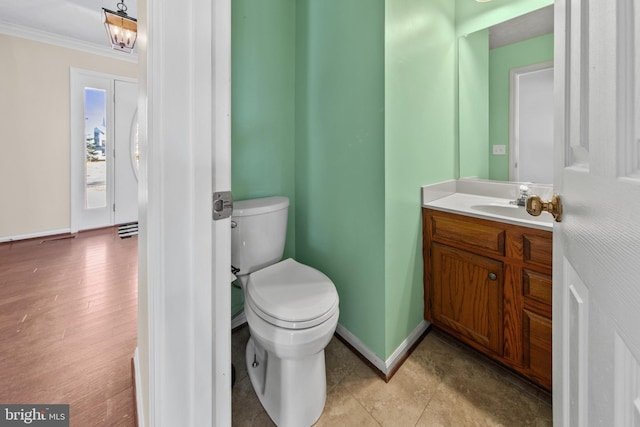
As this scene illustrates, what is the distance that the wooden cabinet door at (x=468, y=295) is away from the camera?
1.32m

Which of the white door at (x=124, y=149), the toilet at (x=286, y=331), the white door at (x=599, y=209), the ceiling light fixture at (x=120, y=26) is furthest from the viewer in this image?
the white door at (x=124, y=149)

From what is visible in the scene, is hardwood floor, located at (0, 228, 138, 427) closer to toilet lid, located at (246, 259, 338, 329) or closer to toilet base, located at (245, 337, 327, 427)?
toilet base, located at (245, 337, 327, 427)

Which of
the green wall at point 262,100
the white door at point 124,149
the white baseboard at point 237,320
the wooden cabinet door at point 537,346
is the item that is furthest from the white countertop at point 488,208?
the white door at point 124,149

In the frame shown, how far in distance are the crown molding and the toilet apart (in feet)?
12.4

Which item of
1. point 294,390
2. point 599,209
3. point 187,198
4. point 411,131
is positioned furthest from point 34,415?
point 411,131

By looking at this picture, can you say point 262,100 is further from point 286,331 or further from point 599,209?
point 599,209

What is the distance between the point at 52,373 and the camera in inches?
52.2

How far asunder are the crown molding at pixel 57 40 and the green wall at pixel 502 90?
4.37m

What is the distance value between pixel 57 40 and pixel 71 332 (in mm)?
3573

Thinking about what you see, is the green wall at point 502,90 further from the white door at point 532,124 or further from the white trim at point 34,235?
the white trim at point 34,235

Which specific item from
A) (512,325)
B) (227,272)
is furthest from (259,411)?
(512,325)

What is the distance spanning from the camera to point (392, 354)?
141 cm

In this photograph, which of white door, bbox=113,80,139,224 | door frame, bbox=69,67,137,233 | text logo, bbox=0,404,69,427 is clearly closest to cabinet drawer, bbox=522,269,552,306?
text logo, bbox=0,404,69,427

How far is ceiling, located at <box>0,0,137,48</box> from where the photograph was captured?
8.35ft
